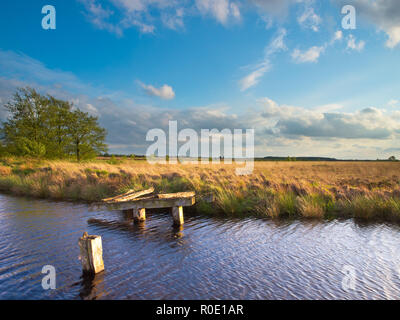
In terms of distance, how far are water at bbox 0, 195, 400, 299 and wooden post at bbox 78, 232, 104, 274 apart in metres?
0.22

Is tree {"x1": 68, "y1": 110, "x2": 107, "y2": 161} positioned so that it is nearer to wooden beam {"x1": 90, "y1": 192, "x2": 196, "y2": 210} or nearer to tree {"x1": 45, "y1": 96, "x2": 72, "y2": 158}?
tree {"x1": 45, "y1": 96, "x2": 72, "y2": 158}

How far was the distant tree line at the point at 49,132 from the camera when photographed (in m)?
33.1

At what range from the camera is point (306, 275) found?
18.4 feet

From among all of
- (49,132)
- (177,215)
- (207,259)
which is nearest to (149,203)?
(177,215)

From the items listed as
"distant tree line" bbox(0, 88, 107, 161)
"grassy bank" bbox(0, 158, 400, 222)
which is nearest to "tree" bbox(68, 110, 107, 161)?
"distant tree line" bbox(0, 88, 107, 161)

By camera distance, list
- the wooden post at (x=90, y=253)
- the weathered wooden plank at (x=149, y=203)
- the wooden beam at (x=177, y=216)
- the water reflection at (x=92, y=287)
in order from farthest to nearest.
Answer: the wooden beam at (x=177, y=216) < the weathered wooden plank at (x=149, y=203) < the wooden post at (x=90, y=253) < the water reflection at (x=92, y=287)

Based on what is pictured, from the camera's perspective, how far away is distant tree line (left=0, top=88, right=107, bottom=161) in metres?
33.1

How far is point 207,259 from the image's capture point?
6453 millimetres

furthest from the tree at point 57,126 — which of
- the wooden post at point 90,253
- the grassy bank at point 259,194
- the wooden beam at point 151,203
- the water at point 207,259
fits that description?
the wooden post at point 90,253

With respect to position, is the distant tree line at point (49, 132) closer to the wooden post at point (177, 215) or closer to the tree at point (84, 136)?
the tree at point (84, 136)

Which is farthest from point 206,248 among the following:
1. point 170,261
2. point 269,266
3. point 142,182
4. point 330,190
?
point 142,182

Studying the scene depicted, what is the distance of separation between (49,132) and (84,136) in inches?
185

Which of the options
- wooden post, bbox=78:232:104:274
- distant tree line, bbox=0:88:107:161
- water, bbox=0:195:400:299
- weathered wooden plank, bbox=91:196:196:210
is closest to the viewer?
water, bbox=0:195:400:299

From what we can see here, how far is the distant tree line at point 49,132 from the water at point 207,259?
26.9 m
